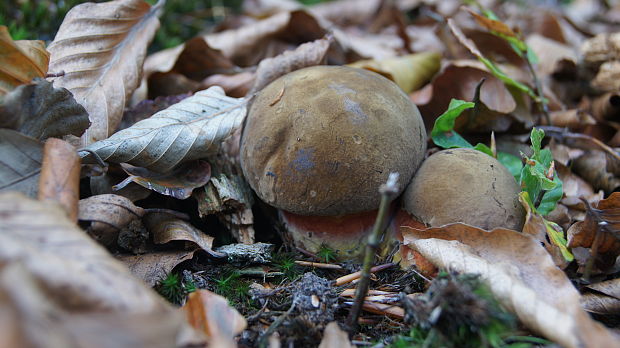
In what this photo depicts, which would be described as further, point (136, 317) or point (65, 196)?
point (65, 196)

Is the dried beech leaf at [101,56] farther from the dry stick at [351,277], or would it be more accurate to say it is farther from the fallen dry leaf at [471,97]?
the fallen dry leaf at [471,97]

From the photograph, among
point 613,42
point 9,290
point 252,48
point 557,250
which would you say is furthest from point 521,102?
point 9,290

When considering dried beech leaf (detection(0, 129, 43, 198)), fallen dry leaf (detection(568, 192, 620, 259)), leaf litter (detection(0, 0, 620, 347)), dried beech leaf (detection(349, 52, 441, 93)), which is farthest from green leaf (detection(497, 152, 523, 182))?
dried beech leaf (detection(0, 129, 43, 198))

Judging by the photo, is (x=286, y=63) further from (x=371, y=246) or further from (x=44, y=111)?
(x=371, y=246)

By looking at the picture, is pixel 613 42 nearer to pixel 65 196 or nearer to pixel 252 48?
pixel 252 48

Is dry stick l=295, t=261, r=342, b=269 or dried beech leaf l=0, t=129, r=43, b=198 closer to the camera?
dried beech leaf l=0, t=129, r=43, b=198

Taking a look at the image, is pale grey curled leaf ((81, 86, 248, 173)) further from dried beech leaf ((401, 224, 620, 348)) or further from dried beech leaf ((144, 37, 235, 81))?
dried beech leaf ((401, 224, 620, 348))

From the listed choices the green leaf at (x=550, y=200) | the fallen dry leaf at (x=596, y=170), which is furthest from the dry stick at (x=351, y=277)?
the fallen dry leaf at (x=596, y=170)

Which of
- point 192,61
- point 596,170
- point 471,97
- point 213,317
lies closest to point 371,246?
point 213,317
